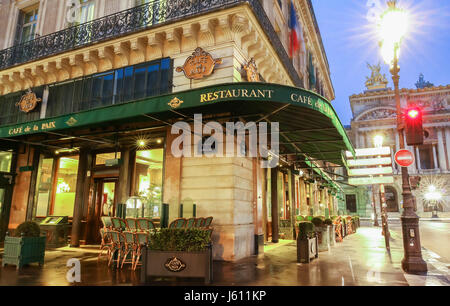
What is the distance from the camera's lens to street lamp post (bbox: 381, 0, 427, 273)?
22.7 feet

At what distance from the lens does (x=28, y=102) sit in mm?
12711

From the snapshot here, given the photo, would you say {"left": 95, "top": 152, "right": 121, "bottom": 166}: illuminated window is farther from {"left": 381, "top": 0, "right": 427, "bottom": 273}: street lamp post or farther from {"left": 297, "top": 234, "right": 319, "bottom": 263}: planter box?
{"left": 381, "top": 0, "right": 427, "bottom": 273}: street lamp post

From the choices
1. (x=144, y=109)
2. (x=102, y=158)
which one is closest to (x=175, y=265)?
(x=144, y=109)

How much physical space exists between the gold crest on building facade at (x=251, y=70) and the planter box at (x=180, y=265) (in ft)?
21.0

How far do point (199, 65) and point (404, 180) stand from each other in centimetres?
683

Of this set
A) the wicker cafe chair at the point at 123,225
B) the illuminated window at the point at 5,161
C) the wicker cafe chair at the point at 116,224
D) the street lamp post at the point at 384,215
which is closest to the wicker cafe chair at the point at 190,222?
the wicker cafe chair at the point at 123,225

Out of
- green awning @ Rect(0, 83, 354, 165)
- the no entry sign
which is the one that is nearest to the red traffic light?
the no entry sign

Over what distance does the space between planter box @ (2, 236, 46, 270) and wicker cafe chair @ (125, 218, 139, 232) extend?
2249mm

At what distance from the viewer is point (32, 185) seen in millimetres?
12516

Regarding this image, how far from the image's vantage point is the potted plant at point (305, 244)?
7969 mm

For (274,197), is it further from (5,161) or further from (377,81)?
(377,81)

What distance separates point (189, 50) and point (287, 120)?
14.1 feet
